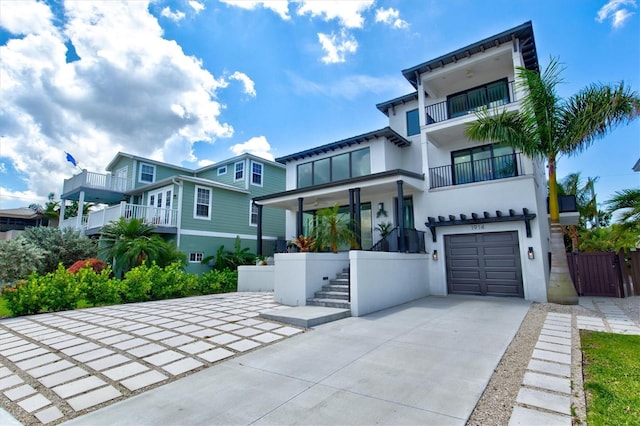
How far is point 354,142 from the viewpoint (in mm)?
13492

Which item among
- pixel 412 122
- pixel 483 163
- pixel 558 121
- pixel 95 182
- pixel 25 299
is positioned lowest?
pixel 25 299

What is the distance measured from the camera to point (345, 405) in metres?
2.90

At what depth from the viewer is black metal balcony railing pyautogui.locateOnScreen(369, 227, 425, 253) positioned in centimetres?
1012

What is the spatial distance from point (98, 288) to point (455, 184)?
12679mm

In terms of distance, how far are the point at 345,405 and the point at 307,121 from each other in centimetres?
1480

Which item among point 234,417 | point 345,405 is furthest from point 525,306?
point 234,417

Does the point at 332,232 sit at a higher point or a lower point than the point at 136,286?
higher

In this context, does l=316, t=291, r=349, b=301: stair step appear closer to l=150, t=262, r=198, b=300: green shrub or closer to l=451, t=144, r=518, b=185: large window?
l=150, t=262, r=198, b=300: green shrub

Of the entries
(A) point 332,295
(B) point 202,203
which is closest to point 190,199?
(B) point 202,203

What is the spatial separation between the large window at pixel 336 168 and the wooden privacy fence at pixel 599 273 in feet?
27.6

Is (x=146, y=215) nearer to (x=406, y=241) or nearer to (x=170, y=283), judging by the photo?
(x=170, y=283)

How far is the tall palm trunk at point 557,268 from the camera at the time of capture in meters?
8.45

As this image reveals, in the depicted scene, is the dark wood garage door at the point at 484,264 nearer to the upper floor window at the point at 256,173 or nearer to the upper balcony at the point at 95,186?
the upper floor window at the point at 256,173

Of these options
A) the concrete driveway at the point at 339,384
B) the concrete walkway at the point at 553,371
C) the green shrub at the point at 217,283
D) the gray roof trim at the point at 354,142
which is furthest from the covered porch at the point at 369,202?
the concrete driveway at the point at 339,384
